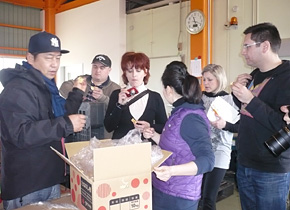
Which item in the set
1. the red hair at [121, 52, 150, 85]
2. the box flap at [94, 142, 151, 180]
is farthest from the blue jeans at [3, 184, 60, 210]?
the red hair at [121, 52, 150, 85]

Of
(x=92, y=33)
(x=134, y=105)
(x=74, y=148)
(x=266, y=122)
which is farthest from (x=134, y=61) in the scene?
(x=92, y=33)

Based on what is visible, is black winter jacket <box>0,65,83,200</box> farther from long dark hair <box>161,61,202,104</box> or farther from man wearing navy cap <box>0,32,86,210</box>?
long dark hair <box>161,61,202,104</box>

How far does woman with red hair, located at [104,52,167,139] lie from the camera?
1.83m

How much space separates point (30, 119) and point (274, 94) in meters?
1.24

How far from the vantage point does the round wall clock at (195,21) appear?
4402 mm

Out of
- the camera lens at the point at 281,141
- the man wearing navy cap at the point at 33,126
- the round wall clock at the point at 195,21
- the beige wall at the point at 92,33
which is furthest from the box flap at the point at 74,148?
the beige wall at the point at 92,33

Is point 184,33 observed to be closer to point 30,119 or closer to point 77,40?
point 77,40

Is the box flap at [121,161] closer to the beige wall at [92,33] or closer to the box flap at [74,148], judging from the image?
the box flap at [74,148]

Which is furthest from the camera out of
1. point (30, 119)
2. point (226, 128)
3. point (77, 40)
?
point (77, 40)

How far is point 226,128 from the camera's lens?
6.65ft

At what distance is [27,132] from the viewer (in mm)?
1146

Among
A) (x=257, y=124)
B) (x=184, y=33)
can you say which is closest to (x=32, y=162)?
(x=257, y=124)

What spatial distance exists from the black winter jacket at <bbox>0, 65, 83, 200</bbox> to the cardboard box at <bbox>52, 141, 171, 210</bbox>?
12.6 inches

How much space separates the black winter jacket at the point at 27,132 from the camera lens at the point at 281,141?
953 millimetres
